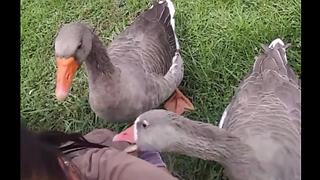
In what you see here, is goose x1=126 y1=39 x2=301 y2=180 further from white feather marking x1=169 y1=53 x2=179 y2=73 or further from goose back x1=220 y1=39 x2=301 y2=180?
white feather marking x1=169 y1=53 x2=179 y2=73

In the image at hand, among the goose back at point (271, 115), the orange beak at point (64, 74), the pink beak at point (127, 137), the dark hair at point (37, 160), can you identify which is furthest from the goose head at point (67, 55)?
the dark hair at point (37, 160)

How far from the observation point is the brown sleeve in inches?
49.3

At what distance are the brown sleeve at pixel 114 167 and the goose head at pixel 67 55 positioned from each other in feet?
1.08

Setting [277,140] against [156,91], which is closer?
[277,140]

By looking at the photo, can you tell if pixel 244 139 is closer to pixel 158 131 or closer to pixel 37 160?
pixel 158 131

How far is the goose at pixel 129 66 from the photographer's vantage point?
5.39ft

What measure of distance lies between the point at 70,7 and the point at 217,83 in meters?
0.68

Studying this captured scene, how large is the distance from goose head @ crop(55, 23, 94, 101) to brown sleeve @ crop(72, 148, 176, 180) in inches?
12.9

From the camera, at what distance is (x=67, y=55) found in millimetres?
1619

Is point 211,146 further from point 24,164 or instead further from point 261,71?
point 24,164

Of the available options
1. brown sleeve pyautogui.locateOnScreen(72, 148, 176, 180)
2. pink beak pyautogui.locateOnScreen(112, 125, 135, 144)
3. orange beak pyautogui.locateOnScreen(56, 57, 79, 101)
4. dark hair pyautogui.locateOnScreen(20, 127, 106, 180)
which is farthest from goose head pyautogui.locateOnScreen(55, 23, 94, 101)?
dark hair pyautogui.locateOnScreen(20, 127, 106, 180)

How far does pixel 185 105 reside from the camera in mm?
2029

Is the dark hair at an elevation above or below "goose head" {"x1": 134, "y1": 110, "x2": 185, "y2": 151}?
above
